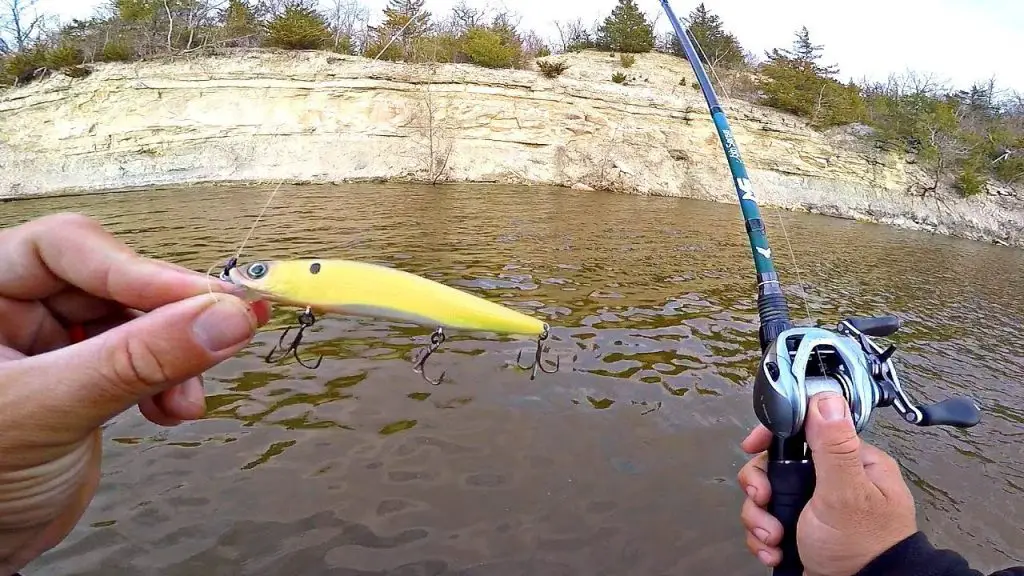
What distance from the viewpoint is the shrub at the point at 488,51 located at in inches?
1164

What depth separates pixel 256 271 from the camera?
1815mm

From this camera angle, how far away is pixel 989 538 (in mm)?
3684

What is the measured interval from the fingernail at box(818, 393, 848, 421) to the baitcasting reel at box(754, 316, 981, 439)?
0.05 metres

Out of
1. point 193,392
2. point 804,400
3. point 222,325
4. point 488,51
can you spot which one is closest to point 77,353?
point 222,325

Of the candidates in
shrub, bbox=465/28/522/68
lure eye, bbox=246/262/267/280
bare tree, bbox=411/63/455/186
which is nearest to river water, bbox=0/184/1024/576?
lure eye, bbox=246/262/267/280

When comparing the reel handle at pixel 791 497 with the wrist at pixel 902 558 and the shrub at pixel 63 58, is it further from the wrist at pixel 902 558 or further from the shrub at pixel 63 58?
the shrub at pixel 63 58

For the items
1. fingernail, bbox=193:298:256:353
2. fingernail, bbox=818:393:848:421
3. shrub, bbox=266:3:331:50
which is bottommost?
fingernail, bbox=818:393:848:421

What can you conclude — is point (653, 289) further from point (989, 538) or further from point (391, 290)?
point (391, 290)

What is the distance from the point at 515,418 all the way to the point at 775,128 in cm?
2824

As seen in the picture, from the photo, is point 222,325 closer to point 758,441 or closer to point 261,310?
point 261,310

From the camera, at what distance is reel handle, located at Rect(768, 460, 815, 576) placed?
69.5 inches

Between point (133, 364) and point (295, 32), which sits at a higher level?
point (295, 32)

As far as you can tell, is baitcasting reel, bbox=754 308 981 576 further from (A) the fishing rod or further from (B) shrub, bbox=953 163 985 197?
(B) shrub, bbox=953 163 985 197

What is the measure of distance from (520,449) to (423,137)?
75.8ft
